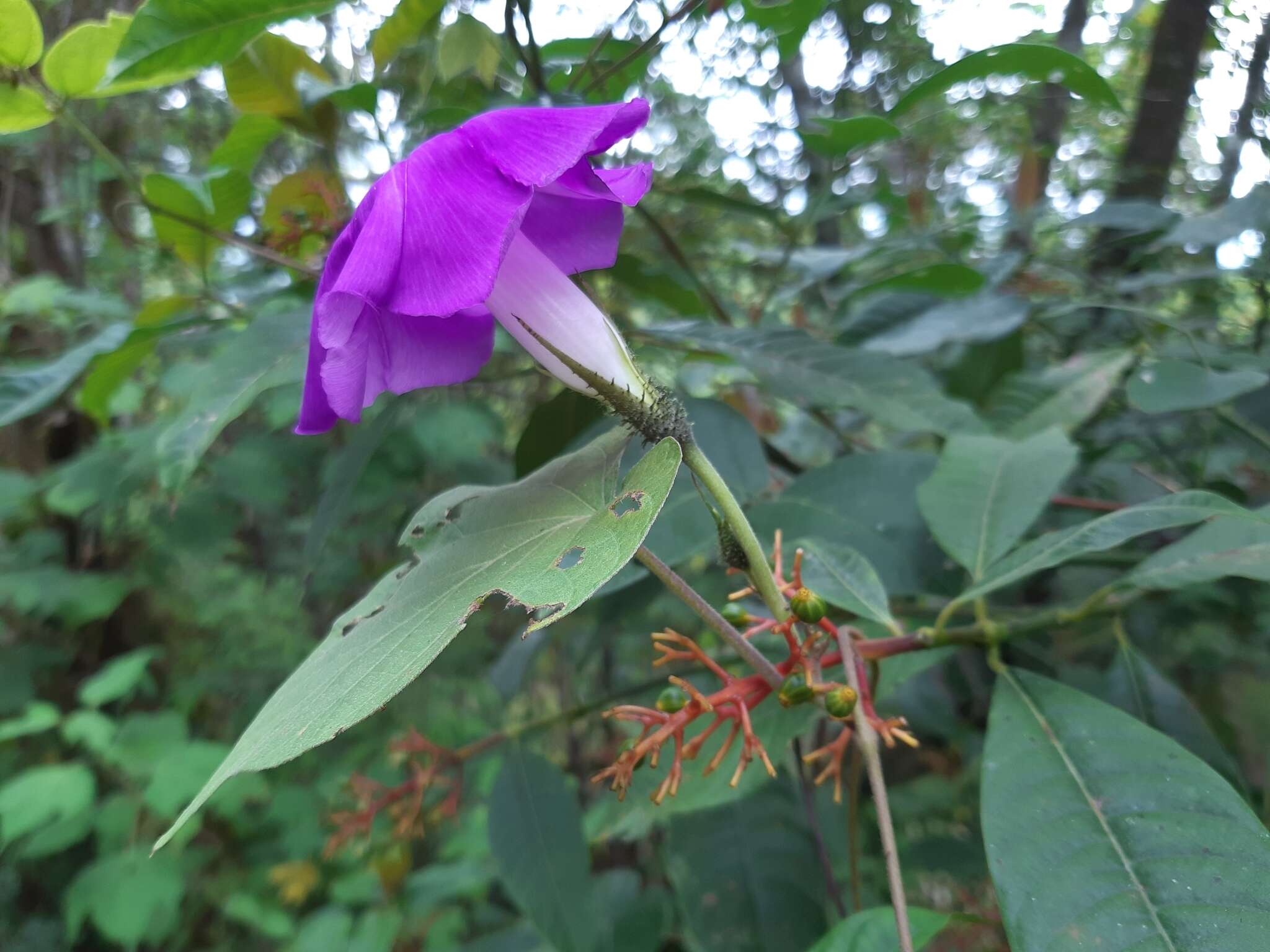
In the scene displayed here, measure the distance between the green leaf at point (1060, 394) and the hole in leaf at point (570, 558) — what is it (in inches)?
34.5

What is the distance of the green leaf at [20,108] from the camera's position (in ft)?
2.58

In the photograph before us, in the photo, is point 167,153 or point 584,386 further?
point 167,153

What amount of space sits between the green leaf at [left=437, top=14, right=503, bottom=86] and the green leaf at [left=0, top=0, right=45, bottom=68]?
383 millimetres

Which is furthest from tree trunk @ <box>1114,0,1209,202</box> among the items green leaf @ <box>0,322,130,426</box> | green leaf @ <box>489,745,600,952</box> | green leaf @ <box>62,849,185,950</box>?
green leaf @ <box>62,849,185,950</box>

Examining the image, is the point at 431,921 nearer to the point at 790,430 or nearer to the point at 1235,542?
the point at 790,430

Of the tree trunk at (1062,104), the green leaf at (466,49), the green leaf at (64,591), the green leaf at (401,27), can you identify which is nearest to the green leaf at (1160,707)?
the green leaf at (466,49)

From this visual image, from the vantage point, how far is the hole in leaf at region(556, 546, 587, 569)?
451 mm

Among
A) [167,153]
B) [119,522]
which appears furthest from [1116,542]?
[167,153]

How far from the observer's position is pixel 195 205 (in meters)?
1.04

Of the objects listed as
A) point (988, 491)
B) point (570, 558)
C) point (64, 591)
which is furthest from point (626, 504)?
point (64, 591)

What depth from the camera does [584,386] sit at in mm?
585

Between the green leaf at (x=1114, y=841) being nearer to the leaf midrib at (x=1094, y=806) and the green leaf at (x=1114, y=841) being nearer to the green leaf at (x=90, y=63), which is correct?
the leaf midrib at (x=1094, y=806)

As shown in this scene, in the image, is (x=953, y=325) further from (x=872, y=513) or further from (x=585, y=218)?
(x=585, y=218)

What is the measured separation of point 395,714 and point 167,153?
2.84 m
